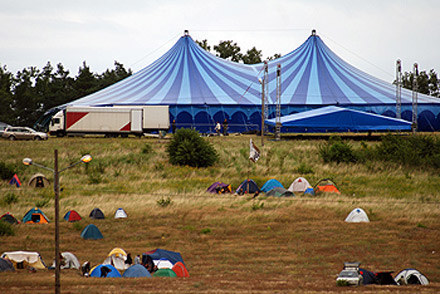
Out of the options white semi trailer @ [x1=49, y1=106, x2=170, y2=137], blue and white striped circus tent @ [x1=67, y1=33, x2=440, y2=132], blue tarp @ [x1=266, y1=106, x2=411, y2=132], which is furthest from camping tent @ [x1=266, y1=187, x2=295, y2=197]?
blue and white striped circus tent @ [x1=67, y1=33, x2=440, y2=132]

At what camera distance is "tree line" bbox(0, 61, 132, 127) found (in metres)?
58.1

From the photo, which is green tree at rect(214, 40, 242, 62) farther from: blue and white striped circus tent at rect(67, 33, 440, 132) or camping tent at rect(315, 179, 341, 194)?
camping tent at rect(315, 179, 341, 194)

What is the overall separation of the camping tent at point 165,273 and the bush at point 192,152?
48.0 feet

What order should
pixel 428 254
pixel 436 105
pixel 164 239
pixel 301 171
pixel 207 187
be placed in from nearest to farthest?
pixel 428 254 < pixel 164 239 < pixel 207 187 < pixel 301 171 < pixel 436 105

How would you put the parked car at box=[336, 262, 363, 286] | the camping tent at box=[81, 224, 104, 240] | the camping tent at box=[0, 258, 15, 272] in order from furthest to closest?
the camping tent at box=[81, 224, 104, 240]
the camping tent at box=[0, 258, 15, 272]
the parked car at box=[336, 262, 363, 286]

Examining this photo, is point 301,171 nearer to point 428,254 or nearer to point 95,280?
point 428,254

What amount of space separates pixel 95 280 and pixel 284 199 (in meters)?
9.91

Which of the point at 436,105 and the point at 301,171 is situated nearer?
the point at 301,171

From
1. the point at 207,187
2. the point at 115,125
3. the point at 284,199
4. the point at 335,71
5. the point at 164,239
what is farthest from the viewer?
the point at 335,71

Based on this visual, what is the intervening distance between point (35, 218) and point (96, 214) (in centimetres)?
165

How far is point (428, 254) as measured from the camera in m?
12.7

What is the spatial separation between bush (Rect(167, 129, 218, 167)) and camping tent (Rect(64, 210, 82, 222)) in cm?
977

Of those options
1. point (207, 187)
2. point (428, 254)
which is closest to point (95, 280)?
point (428, 254)

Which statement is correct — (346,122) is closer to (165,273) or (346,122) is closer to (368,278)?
(368,278)
